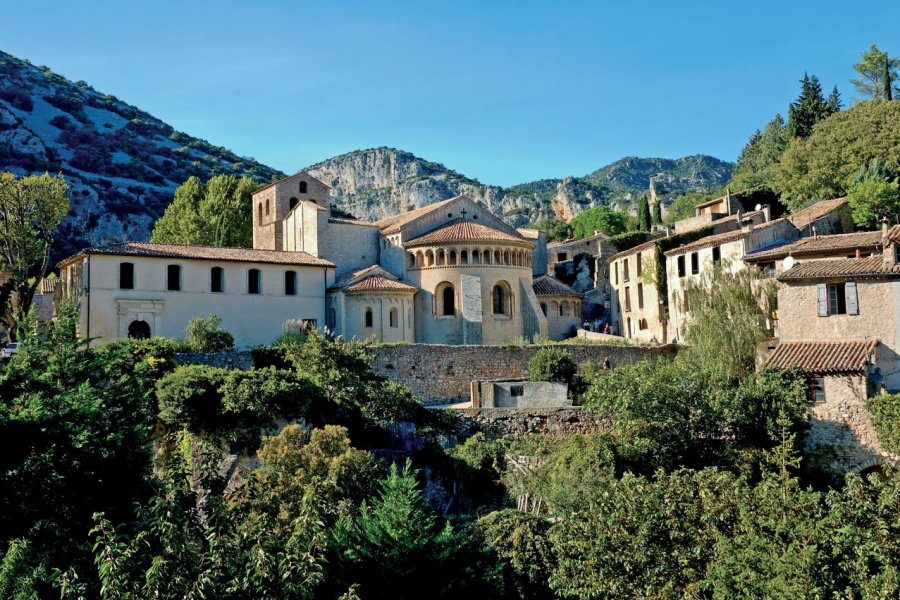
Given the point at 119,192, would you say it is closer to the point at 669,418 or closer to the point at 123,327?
the point at 123,327

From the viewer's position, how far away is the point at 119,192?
110m

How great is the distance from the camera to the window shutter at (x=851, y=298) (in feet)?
114

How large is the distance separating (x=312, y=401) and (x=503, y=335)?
15.9m

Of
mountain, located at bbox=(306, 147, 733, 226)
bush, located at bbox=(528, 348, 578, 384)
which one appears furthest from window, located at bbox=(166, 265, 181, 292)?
mountain, located at bbox=(306, 147, 733, 226)

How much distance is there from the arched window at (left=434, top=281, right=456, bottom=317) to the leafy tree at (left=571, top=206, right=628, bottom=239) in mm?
43425

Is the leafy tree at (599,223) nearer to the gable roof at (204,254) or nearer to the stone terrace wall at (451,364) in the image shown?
the gable roof at (204,254)

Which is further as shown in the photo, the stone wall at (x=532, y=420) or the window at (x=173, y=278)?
the window at (x=173, y=278)

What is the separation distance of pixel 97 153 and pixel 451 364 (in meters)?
96.4

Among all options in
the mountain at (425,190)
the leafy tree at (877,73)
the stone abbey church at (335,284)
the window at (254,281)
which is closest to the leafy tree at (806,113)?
the leafy tree at (877,73)

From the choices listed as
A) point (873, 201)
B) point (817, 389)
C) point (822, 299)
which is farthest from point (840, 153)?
point (817, 389)

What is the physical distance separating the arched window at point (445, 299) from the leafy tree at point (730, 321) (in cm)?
1257

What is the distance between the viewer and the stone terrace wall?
1634 inches

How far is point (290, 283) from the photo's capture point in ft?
156

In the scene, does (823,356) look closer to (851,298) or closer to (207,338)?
(851,298)
